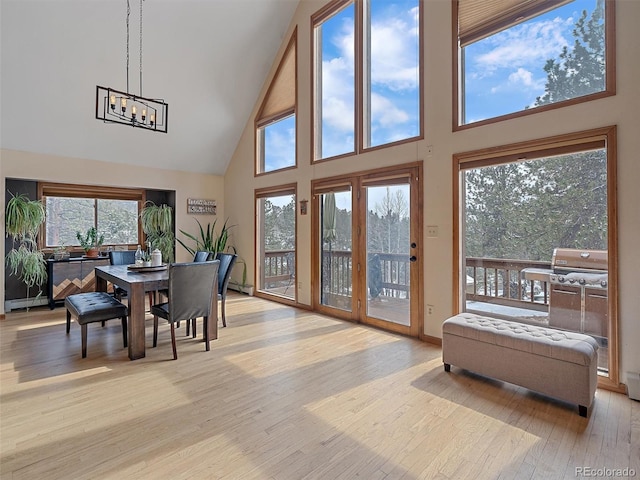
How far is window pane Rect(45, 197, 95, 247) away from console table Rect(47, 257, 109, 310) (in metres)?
0.64

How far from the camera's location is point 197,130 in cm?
628

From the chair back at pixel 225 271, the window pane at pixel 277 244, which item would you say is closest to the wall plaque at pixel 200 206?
the window pane at pixel 277 244

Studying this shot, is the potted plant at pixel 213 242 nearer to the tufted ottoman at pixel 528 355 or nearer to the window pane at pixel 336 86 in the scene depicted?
the window pane at pixel 336 86

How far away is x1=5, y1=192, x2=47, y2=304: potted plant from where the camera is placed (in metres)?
4.96

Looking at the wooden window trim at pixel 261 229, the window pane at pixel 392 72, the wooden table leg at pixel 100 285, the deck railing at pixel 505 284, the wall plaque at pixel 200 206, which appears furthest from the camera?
the wall plaque at pixel 200 206

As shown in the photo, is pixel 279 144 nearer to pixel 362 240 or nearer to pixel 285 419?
pixel 362 240

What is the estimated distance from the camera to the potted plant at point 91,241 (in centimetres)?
593

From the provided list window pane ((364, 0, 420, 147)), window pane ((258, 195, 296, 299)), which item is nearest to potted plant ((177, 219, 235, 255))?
window pane ((258, 195, 296, 299))


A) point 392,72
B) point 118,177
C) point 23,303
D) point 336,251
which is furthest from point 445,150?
point 23,303

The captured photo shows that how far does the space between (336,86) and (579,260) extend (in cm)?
392

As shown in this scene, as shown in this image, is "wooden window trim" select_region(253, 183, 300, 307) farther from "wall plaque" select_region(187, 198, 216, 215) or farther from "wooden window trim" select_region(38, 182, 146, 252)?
"wooden window trim" select_region(38, 182, 146, 252)

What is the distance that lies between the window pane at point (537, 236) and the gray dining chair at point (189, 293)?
280 centimetres

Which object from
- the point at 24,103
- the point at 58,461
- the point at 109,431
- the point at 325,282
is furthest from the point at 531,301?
the point at 24,103

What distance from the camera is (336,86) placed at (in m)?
5.11
